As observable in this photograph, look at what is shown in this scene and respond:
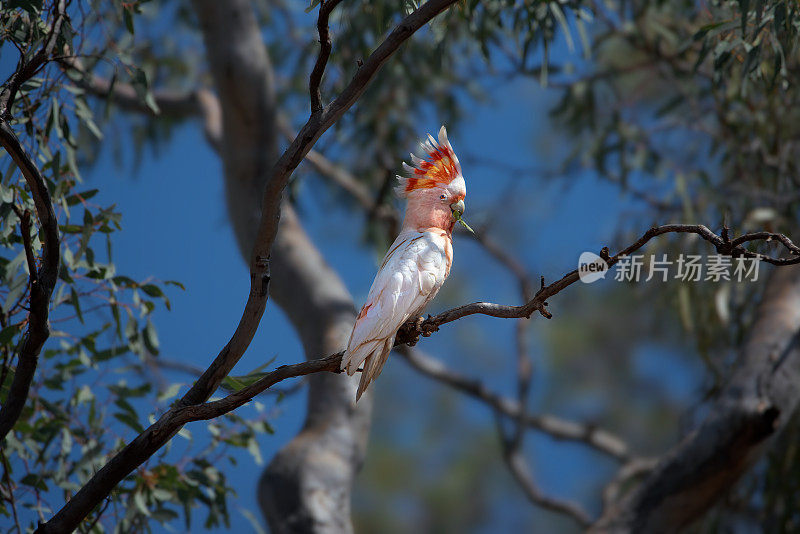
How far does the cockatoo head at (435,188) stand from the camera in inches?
56.4

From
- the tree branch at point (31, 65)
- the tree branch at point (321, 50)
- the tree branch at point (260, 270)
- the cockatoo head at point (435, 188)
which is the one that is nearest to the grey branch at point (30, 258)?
the tree branch at point (31, 65)

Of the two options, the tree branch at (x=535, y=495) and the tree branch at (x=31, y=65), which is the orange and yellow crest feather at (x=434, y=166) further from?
the tree branch at (x=535, y=495)

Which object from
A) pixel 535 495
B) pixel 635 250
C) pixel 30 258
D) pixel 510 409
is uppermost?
pixel 510 409

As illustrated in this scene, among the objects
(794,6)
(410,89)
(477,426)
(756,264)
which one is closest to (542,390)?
(477,426)

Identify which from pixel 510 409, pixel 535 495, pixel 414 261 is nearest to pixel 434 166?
pixel 414 261

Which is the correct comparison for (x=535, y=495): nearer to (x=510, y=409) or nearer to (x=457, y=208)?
(x=510, y=409)

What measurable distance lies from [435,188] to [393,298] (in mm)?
247

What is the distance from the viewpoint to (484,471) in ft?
18.3

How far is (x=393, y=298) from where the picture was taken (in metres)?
A: 1.30

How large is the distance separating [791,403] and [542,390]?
3.52 m

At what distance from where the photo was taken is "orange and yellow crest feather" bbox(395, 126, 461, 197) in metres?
1.45

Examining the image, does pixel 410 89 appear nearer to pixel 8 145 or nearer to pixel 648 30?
pixel 648 30

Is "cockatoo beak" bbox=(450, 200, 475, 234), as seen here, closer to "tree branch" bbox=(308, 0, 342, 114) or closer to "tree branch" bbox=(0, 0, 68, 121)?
"tree branch" bbox=(308, 0, 342, 114)

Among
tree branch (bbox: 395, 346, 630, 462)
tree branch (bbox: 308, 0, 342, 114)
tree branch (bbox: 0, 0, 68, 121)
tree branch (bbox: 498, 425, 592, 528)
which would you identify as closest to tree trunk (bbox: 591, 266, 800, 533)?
tree branch (bbox: 498, 425, 592, 528)
